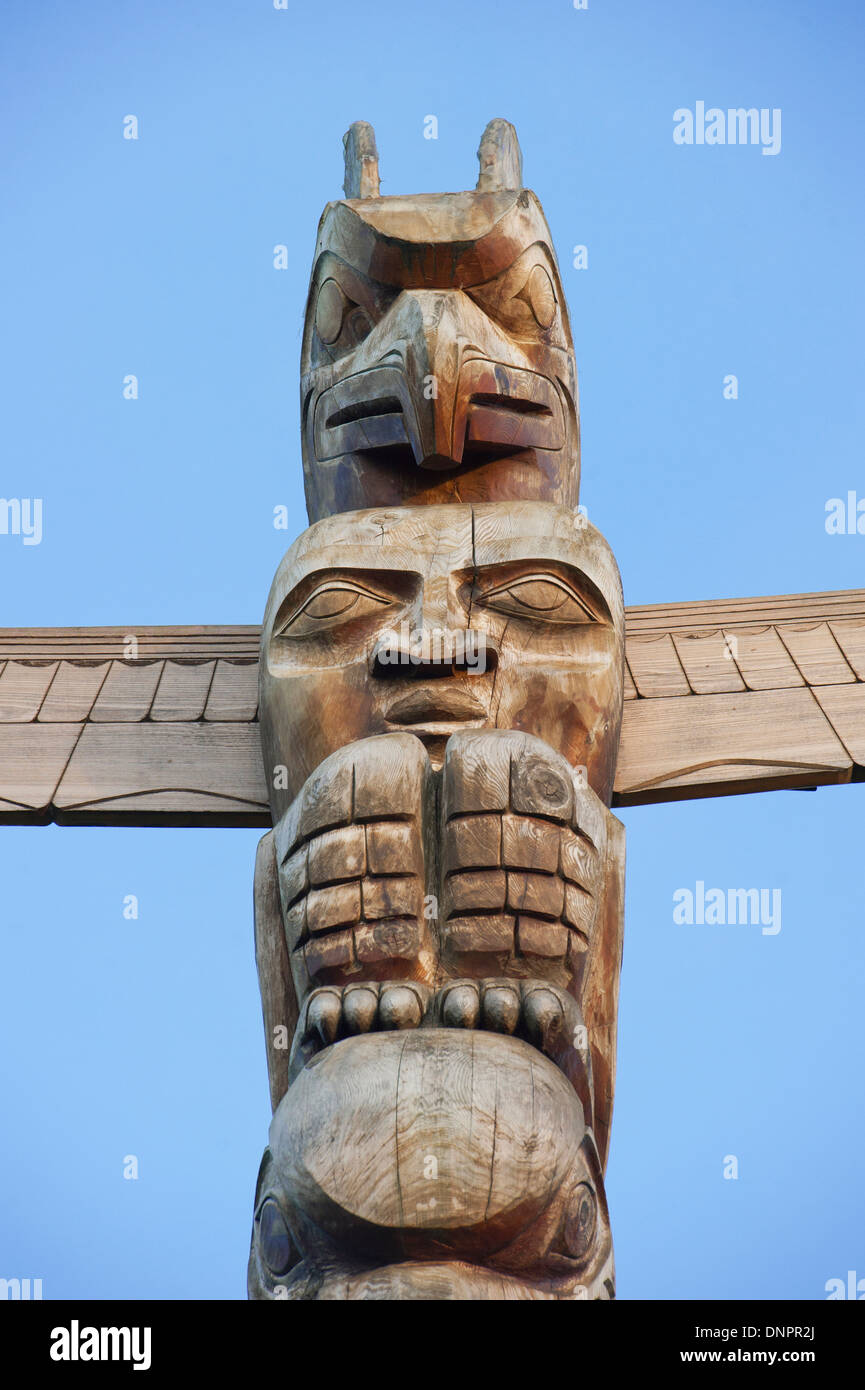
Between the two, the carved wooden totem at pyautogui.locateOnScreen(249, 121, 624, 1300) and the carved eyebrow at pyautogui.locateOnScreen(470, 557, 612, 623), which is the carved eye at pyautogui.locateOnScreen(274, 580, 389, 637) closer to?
the carved wooden totem at pyautogui.locateOnScreen(249, 121, 624, 1300)

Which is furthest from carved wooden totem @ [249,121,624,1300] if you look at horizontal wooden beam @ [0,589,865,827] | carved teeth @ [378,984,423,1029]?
horizontal wooden beam @ [0,589,865,827]

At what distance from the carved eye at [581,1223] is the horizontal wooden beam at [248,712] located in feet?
5.62

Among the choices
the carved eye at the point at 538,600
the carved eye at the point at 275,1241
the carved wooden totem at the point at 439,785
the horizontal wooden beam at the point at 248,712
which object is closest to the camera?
the carved wooden totem at the point at 439,785

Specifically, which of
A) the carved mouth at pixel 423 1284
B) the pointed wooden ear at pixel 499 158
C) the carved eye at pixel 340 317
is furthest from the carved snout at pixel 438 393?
the carved mouth at pixel 423 1284

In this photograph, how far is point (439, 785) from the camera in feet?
17.7

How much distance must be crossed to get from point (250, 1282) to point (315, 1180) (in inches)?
18.3

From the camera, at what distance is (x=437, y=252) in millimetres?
6570

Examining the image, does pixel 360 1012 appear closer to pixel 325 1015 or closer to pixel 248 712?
pixel 325 1015

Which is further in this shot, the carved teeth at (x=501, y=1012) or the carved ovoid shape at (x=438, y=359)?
the carved ovoid shape at (x=438, y=359)

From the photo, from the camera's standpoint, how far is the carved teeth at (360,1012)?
4.89 metres

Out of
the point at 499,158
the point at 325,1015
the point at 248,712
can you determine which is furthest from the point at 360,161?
the point at 325,1015

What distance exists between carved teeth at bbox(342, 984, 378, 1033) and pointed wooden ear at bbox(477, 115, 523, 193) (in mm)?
3357

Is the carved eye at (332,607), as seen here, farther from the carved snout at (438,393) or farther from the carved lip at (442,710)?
the carved snout at (438,393)
